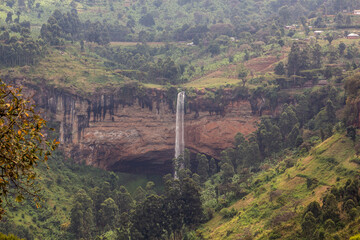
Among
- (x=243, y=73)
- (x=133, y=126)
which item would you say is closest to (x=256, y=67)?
(x=243, y=73)

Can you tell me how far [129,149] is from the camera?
57.8 metres

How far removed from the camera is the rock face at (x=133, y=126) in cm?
5591

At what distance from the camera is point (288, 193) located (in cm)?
3450

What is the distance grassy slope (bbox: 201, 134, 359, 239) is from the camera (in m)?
31.5

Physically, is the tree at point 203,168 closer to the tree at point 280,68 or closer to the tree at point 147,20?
the tree at point 280,68

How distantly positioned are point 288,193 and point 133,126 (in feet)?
89.2

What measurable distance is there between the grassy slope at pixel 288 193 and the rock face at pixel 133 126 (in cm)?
1742

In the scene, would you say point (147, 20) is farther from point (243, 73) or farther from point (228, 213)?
point (228, 213)

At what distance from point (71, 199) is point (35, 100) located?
13369mm

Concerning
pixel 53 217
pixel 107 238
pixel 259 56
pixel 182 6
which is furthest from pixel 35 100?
pixel 182 6

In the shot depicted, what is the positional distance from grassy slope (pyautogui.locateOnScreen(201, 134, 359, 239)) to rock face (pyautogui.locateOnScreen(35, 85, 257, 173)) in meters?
17.4

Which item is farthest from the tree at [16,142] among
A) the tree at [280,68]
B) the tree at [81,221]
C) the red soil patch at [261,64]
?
the red soil patch at [261,64]

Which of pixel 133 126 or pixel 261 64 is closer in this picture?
Result: pixel 133 126

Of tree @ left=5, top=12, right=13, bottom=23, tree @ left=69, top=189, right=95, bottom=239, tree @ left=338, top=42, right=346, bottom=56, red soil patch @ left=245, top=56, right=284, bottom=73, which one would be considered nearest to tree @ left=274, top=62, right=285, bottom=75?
red soil patch @ left=245, top=56, right=284, bottom=73
